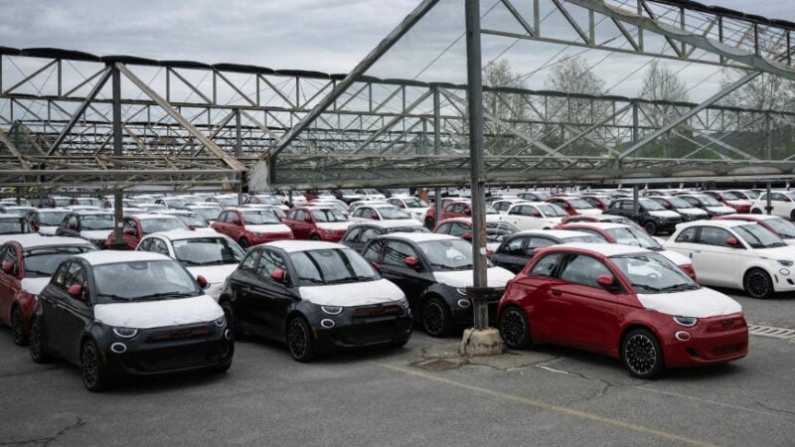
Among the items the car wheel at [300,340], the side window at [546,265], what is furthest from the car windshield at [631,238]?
the car wheel at [300,340]

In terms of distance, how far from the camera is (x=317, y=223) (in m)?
26.9

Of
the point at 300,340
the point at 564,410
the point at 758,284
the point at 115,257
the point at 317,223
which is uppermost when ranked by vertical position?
the point at 317,223

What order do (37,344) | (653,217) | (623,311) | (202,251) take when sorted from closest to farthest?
(623,311), (37,344), (202,251), (653,217)

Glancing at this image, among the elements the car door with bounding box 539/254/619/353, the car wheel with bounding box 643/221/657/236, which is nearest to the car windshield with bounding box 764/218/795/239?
the car door with bounding box 539/254/619/353

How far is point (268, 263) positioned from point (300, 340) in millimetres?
1746

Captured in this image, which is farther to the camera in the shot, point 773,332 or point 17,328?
point 773,332

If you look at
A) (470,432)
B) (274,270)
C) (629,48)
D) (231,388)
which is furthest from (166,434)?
(629,48)

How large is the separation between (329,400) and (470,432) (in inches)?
74.9

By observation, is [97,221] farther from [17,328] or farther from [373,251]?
[373,251]

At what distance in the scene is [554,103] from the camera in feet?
57.2

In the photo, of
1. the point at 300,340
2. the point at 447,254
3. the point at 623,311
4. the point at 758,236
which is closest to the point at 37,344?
the point at 300,340

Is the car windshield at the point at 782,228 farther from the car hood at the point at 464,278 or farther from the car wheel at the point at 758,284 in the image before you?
the car hood at the point at 464,278

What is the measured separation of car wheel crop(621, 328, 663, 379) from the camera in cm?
895

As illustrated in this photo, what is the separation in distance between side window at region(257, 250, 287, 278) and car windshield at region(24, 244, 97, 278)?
338 cm
